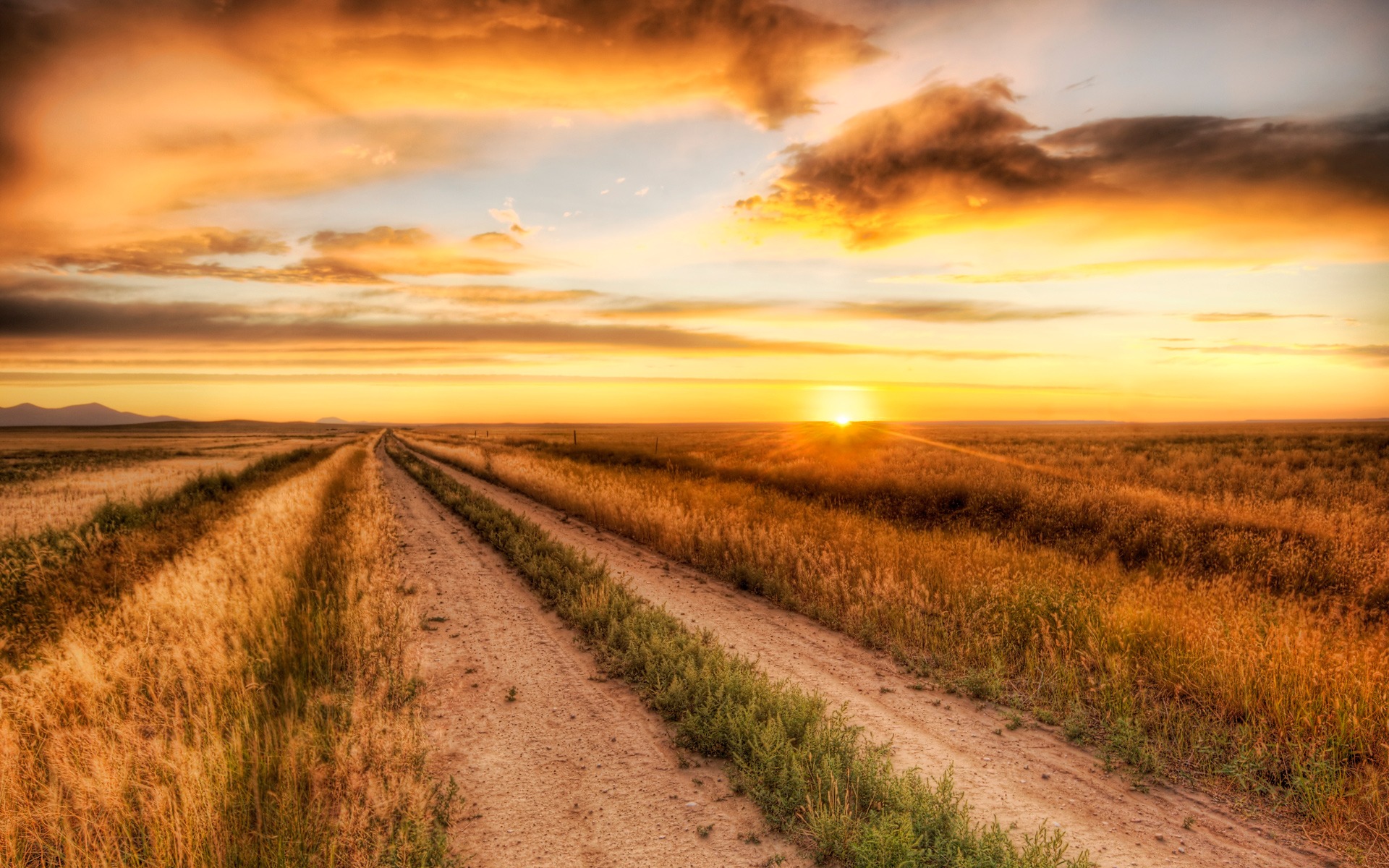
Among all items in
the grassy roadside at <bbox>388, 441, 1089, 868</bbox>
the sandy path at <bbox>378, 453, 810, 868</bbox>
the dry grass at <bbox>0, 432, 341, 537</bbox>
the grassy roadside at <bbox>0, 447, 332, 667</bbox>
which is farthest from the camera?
the dry grass at <bbox>0, 432, 341, 537</bbox>

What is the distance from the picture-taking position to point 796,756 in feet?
16.0

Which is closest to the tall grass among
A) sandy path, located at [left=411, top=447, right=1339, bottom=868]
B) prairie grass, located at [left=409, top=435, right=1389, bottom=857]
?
prairie grass, located at [left=409, top=435, right=1389, bottom=857]

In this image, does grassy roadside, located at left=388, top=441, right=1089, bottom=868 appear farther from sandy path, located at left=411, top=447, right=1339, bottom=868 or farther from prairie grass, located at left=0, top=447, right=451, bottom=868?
prairie grass, located at left=0, top=447, right=451, bottom=868

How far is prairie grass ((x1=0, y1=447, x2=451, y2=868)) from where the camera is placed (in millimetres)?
4023

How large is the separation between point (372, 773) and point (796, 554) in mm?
8173

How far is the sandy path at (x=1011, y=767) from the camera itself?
14.0 ft

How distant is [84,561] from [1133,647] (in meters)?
18.2

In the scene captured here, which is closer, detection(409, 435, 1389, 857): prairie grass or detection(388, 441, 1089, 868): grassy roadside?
detection(388, 441, 1089, 868): grassy roadside

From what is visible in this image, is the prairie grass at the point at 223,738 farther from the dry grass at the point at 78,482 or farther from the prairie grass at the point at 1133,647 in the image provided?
the dry grass at the point at 78,482

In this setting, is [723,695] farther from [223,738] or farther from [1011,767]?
[223,738]

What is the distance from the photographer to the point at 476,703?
6539 mm

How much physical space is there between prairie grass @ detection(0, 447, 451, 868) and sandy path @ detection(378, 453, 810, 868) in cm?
39

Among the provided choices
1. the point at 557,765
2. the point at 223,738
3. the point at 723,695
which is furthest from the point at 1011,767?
the point at 223,738

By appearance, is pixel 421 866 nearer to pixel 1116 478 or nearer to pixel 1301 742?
pixel 1301 742
